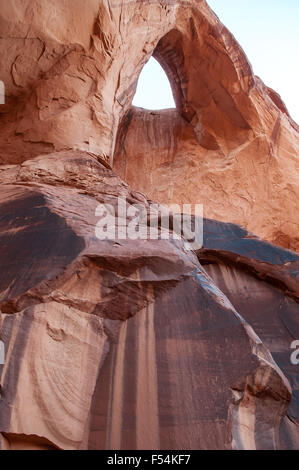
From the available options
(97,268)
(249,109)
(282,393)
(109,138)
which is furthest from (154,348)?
(249,109)

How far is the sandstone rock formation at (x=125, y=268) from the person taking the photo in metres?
3.27

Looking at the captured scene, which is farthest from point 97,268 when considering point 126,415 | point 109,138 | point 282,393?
point 109,138

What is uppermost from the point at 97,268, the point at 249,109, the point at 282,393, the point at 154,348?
the point at 249,109

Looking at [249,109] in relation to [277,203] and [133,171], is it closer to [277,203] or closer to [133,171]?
[277,203]

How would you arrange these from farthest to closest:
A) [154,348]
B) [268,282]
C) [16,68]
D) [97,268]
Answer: [16,68] → [268,282] → [97,268] → [154,348]

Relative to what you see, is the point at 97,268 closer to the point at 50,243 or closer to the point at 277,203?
the point at 50,243

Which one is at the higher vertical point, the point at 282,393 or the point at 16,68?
the point at 16,68

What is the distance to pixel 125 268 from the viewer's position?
13.5 ft

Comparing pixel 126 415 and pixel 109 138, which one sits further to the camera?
pixel 109 138

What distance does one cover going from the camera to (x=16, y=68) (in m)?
7.42

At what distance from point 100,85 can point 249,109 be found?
4.95 metres

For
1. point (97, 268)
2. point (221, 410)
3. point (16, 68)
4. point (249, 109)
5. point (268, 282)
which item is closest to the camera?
point (221, 410)

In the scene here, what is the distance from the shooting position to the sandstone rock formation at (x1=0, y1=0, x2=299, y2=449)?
3.27 meters

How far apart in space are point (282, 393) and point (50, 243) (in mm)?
2588
